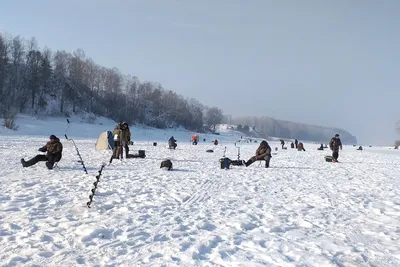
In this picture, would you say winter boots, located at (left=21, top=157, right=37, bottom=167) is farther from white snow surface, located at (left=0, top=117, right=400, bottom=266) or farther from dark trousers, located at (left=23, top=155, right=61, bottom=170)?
white snow surface, located at (left=0, top=117, right=400, bottom=266)

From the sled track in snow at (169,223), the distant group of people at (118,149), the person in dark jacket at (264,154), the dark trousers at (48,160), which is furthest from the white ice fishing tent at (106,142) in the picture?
the sled track in snow at (169,223)

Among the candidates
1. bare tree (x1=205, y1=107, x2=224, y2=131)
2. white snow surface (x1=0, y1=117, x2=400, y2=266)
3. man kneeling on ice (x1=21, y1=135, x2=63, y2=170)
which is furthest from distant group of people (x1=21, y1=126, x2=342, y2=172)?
bare tree (x1=205, y1=107, x2=224, y2=131)

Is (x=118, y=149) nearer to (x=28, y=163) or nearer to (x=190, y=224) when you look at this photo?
(x=28, y=163)

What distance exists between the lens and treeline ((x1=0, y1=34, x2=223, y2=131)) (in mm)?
74000

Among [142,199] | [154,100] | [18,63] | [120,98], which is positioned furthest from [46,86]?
[142,199]

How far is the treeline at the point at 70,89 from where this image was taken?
74000 millimetres

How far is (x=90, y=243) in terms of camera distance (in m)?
5.23

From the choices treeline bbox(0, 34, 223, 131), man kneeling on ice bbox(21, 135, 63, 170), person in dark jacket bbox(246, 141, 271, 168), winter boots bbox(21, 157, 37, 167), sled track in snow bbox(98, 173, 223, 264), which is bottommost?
winter boots bbox(21, 157, 37, 167)

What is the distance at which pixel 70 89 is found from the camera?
87.1 m

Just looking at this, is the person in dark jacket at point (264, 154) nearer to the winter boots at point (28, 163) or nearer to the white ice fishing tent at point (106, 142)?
the winter boots at point (28, 163)

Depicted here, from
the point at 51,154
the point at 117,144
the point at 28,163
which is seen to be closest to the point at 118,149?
the point at 117,144

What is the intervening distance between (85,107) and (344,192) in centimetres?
8830

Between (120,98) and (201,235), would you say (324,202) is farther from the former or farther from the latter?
(120,98)

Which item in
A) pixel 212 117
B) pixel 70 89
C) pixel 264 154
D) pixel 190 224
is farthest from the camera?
pixel 212 117
